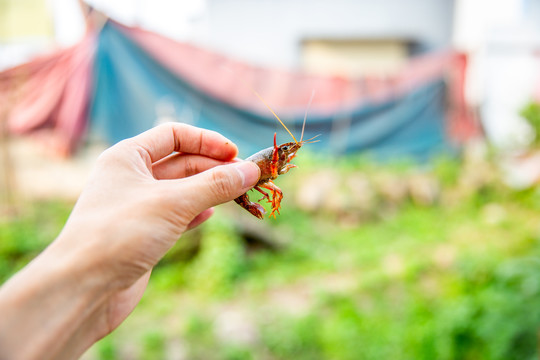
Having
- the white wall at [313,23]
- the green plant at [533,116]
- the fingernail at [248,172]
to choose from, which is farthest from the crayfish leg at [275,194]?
the white wall at [313,23]

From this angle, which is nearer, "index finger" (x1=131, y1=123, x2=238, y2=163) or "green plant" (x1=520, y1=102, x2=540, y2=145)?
"index finger" (x1=131, y1=123, x2=238, y2=163)

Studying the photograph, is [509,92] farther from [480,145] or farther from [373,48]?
[373,48]

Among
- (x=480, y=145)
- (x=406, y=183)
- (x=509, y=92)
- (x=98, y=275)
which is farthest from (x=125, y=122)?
(x=509, y=92)

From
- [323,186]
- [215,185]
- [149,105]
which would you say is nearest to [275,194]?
[215,185]

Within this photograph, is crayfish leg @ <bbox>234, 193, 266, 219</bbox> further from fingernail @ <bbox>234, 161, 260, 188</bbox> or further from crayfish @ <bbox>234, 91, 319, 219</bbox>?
fingernail @ <bbox>234, 161, 260, 188</bbox>

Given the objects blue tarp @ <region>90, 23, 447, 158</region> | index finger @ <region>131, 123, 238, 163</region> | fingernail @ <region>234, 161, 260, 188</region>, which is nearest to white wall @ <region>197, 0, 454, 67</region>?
blue tarp @ <region>90, 23, 447, 158</region>
